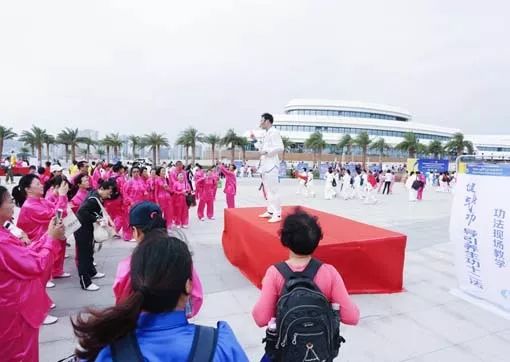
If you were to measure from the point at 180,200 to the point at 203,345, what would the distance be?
287 inches

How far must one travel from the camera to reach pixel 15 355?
2117mm

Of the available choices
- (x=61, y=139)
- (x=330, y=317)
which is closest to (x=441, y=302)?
(x=330, y=317)

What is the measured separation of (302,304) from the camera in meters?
1.45

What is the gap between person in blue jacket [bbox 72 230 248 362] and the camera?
94cm

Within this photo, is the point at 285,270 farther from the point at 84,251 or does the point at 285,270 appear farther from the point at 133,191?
the point at 133,191

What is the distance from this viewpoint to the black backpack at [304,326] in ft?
4.77

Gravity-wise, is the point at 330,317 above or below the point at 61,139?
below

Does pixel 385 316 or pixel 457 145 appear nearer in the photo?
pixel 385 316

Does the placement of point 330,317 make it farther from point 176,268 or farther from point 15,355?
point 15,355

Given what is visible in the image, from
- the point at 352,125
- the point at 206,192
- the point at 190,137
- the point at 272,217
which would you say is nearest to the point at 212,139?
Result: the point at 190,137

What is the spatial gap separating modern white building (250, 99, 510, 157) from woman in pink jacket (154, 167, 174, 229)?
→ 1988 inches

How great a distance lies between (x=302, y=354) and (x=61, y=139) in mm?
44813

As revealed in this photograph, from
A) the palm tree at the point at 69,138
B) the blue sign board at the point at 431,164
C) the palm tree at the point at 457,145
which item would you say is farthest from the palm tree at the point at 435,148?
the palm tree at the point at 69,138

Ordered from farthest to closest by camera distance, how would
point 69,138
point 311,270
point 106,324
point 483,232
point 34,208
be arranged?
point 69,138 → point 483,232 → point 34,208 → point 311,270 → point 106,324
